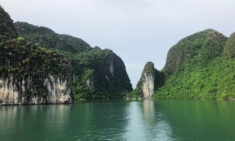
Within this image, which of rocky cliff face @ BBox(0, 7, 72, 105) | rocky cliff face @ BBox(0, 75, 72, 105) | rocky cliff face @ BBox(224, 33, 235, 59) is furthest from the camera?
rocky cliff face @ BBox(224, 33, 235, 59)

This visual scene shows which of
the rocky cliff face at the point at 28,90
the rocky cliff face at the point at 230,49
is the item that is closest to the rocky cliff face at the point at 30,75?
the rocky cliff face at the point at 28,90

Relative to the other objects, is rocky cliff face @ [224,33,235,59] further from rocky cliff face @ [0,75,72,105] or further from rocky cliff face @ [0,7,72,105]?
rocky cliff face @ [0,75,72,105]

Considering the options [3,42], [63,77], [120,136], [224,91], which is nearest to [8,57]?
[3,42]

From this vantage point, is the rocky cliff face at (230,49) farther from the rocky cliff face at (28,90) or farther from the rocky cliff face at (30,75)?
the rocky cliff face at (28,90)

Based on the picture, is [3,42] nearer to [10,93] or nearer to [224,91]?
[10,93]

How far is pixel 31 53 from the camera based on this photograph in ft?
356

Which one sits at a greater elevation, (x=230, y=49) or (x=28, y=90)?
(x=230, y=49)

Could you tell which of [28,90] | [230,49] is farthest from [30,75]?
[230,49]

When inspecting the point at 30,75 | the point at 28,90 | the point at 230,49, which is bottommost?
the point at 28,90

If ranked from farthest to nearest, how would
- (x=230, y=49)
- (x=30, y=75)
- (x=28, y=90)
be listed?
(x=230, y=49)
(x=30, y=75)
(x=28, y=90)

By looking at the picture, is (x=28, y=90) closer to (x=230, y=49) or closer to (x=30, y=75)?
(x=30, y=75)

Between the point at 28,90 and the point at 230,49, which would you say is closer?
the point at 28,90

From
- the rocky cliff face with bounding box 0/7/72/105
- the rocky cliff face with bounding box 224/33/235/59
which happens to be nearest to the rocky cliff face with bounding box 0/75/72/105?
the rocky cliff face with bounding box 0/7/72/105

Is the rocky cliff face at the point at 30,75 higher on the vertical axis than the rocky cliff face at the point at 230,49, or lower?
lower
